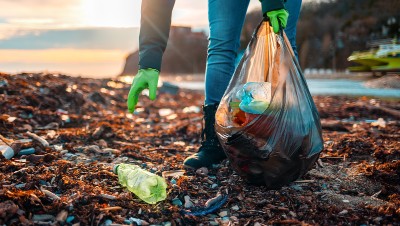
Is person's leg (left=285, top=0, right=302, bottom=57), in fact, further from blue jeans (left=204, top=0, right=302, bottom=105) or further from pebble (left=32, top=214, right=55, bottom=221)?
pebble (left=32, top=214, right=55, bottom=221)

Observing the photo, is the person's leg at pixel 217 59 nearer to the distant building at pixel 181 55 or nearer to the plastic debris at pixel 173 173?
the plastic debris at pixel 173 173

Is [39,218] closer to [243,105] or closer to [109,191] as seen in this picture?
[109,191]

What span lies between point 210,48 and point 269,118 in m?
0.88

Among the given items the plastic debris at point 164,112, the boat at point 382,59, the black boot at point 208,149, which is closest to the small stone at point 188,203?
the black boot at point 208,149

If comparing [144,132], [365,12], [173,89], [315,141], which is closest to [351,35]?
[365,12]

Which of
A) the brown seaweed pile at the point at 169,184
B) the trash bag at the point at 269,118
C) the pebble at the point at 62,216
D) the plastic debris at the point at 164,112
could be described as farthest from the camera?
the plastic debris at the point at 164,112

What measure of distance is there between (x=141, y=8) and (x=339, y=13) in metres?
24.6

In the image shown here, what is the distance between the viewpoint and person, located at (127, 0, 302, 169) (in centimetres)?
245

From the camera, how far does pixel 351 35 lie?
22562 mm

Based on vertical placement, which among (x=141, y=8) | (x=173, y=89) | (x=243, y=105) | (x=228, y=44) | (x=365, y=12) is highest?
(x=365, y=12)

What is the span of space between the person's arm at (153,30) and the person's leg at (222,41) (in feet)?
0.98

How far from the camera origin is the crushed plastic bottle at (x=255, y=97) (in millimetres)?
1974

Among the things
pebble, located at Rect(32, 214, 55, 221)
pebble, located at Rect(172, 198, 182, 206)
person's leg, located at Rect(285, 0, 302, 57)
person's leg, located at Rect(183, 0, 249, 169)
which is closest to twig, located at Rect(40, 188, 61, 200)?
pebble, located at Rect(32, 214, 55, 221)

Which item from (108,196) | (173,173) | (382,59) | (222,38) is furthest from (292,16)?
(382,59)
